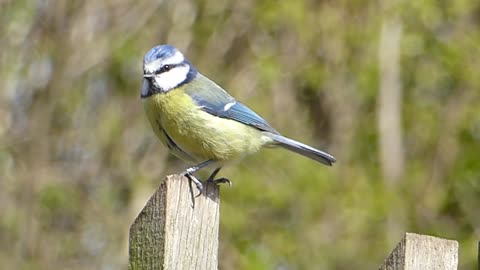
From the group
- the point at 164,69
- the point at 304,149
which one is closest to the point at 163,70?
the point at 164,69

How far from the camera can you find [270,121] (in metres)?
5.46

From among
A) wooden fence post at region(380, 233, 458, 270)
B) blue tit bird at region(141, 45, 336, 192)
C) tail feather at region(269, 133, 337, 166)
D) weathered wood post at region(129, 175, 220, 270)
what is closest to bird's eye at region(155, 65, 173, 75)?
blue tit bird at region(141, 45, 336, 192)

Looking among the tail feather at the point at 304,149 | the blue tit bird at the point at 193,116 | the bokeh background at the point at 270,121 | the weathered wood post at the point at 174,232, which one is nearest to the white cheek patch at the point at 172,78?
the blue tit bird at the point at 193,116

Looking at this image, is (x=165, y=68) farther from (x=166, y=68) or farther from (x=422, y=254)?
(x=422, y=254)

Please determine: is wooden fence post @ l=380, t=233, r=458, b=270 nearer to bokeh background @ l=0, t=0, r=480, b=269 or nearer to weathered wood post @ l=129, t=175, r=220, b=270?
weathered wood post @ l=129, t=175, r=220, b=270

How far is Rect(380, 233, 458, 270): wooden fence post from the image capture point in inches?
71.4

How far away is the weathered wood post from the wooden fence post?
1.17ft

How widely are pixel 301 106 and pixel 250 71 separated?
447mm

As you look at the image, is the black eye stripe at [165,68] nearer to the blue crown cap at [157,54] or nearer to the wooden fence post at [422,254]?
the blue crown cap at [157,54]

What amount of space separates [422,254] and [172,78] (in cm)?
148

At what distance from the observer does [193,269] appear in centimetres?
176

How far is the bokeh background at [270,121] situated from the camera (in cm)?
515

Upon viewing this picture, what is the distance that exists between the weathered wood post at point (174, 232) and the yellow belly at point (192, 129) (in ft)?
3.79

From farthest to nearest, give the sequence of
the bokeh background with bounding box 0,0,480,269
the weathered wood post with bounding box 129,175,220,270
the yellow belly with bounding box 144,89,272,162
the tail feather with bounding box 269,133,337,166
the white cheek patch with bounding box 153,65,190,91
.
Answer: the bokeh background with bounding box 0,0,480,269
the tail feather with bounding box 269,133,337,166
the white cheek patch with bounding box 153,65,190,91
the yellow belly with bounding box 144,89,272,162
the weathered wood post with bounding box 129,175,220,270
